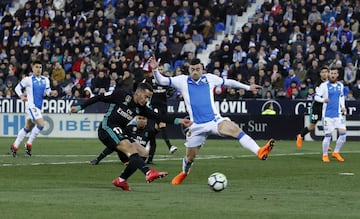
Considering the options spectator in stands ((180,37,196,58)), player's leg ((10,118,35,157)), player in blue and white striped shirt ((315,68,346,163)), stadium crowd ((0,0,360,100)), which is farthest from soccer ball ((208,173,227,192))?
spectator in stands ((180,37,196,58))

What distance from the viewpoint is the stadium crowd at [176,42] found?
37.4 m

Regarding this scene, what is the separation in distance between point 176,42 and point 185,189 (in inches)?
1015

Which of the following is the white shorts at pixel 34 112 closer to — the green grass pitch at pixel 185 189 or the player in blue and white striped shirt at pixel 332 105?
the green grass pitch at pixel 185 189

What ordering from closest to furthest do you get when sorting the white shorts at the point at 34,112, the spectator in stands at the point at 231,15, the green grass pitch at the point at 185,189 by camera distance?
1. the green grass pitch at the point at 185,189
2. the white shorts at the point at 34,112
3. the spectator in stands at the point at 231,15

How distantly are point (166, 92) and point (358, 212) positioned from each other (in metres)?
12.8

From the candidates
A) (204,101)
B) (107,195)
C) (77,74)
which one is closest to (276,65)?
(77,74)

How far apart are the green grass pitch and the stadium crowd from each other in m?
10.5

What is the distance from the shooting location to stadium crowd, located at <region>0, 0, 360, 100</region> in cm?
3738

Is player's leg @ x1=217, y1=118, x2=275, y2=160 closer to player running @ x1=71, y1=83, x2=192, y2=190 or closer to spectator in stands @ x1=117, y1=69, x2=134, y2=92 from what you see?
player running @ x1=71, y1=83, x2=192, y2=190

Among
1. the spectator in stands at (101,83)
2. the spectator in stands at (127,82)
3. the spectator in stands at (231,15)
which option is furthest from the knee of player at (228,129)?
the spectator in stands at (231,15)

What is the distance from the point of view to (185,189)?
16109mm

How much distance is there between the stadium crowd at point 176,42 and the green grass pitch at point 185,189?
1045 cm

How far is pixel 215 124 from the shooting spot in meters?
17.1

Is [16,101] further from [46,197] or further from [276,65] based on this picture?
[46,197]
